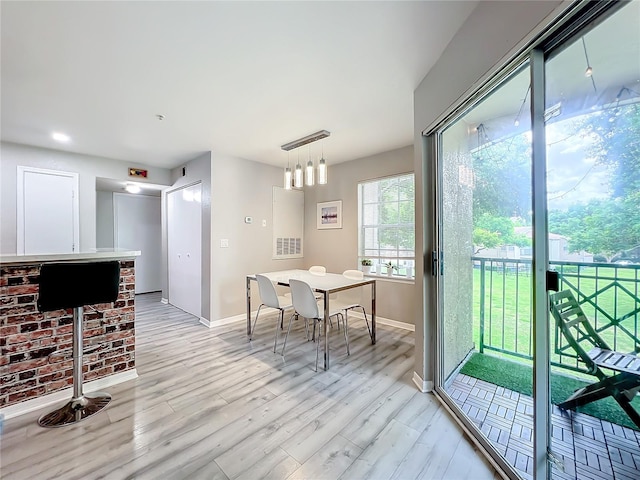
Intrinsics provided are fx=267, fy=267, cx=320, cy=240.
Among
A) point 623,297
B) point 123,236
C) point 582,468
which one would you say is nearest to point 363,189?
point 623,297

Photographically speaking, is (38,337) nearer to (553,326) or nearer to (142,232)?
(553,326)

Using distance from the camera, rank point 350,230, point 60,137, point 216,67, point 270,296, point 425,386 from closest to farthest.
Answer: point 216,67
point 425,386
point 270,296
point 60,137
point 350,230

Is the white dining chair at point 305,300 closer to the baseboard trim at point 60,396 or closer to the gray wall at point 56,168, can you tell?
the baseboard trim at point 60,396

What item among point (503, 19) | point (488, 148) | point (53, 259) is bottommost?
point (53, 259)

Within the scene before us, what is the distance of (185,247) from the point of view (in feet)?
14.5

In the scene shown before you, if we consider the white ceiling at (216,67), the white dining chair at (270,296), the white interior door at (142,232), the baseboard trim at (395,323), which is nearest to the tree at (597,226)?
the white ceiling at (216,67)

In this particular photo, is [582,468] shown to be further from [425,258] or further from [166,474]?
[166,474]

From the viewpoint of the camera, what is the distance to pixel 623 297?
1225 millimetres

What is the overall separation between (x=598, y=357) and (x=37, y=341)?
3.50 metres

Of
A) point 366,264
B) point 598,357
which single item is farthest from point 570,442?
point 366,264

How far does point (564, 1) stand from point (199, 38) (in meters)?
1.81

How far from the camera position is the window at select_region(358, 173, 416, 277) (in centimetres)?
369

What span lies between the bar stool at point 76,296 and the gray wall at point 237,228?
183 centimetres

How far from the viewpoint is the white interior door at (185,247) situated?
4102 millimetres
